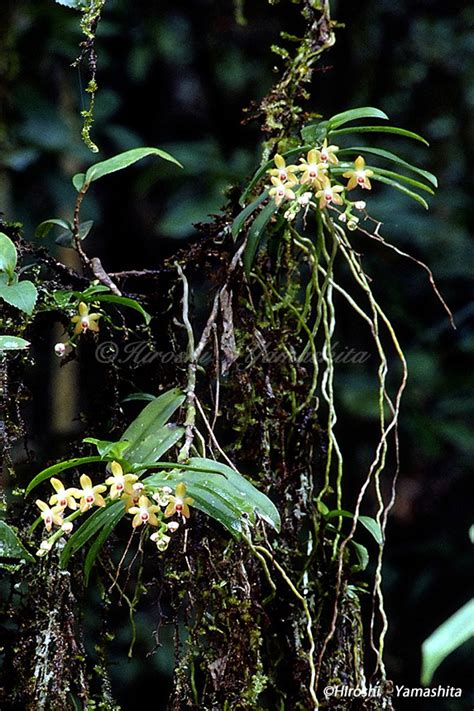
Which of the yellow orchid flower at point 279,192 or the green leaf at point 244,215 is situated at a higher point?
the green leaf at point 244,215

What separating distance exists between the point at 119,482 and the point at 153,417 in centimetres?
15

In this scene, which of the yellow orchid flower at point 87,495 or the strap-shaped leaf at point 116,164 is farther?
the strap-shaped leaf at point 116,164

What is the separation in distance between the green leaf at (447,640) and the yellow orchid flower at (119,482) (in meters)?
0.31

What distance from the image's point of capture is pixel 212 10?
2354 millimetres

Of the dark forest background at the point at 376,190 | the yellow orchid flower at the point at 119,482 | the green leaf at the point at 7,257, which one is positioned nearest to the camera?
the yellow orchid flower at the point at 119,482

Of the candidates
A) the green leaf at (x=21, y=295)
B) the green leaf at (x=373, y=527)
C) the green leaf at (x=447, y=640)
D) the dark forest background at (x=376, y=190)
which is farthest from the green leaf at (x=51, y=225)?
the dark forest background at (x=376, y=190)

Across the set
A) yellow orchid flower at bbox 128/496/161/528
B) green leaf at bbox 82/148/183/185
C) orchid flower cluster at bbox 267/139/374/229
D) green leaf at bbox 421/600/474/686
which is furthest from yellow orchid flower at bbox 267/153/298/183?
green leaf at bbox 421/600/474/686

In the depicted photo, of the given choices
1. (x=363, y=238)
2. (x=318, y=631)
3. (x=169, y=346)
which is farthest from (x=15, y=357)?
(x=363, y=238)

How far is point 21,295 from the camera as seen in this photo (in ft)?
2.54

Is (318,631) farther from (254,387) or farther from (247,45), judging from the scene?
(247,45)

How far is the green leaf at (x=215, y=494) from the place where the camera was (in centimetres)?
71

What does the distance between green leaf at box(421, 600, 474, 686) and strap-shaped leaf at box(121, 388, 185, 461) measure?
16.0 inches

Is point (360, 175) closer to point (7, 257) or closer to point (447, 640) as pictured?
point (7, 257)

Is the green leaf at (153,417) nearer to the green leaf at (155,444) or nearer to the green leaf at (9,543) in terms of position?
the green leaf at (155,444)
